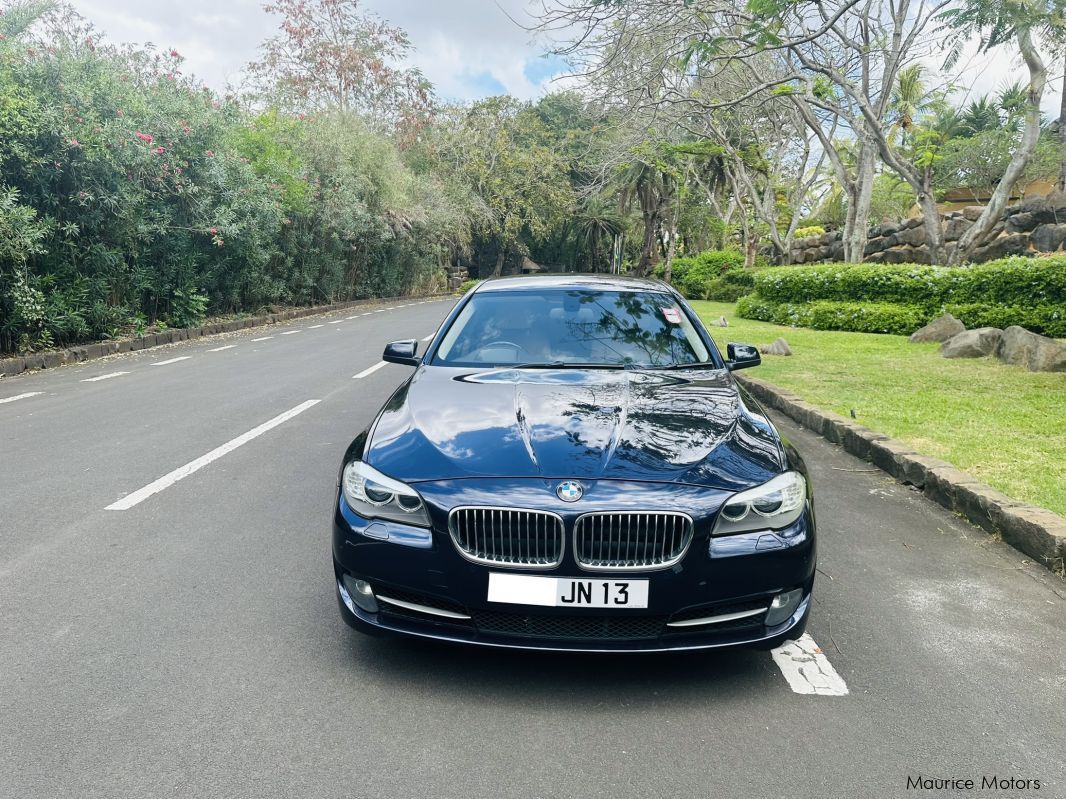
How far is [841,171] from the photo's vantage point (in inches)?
763

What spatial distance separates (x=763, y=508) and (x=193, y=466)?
14.7 ft

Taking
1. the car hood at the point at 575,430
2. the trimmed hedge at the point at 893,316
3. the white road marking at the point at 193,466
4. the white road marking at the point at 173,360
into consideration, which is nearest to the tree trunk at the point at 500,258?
the trimmed hedge at the point at 893,316

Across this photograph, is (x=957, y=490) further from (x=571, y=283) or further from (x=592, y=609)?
(x=592, y=609)

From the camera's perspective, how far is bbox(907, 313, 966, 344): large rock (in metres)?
13.6

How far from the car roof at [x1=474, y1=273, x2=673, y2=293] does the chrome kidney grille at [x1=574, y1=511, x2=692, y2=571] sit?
248 cm

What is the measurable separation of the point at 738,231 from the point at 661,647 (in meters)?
52.7

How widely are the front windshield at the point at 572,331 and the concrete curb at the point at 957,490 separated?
199 cm

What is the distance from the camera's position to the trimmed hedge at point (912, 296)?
44.2ft

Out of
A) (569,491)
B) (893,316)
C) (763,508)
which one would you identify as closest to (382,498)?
(569,491)

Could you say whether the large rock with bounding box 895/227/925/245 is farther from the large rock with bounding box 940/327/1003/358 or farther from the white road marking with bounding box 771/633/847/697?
the white road marking with bounding box 771/633/847/697

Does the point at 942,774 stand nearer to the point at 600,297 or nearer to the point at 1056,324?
the point at 600,297

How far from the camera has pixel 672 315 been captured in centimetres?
493

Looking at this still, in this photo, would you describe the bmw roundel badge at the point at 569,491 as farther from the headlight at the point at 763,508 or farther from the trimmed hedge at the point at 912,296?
the trimmed hedge at the point at 912,296

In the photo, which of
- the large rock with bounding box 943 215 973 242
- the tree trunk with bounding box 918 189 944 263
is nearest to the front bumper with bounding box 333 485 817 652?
the tree trunk with bounding box 918 189 944 263
